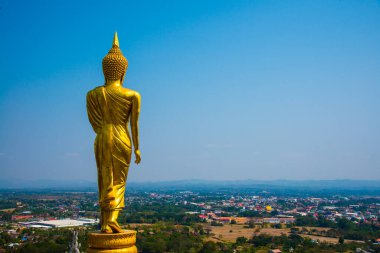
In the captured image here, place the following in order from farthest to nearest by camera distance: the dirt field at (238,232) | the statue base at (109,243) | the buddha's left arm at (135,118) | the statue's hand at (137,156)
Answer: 1. the dirt field at (238,232)
2. the statue's hand at (137,156)
3. the buddha's left arm at (135,118)
4. the statue base at (109,243)

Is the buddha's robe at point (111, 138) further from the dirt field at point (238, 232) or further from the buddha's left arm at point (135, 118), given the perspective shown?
the dirt field at point (238, 232)

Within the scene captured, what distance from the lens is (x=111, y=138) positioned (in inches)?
305

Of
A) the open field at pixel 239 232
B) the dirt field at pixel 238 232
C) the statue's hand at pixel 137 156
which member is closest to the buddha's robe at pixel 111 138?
the statue's hand at pixel 137 156

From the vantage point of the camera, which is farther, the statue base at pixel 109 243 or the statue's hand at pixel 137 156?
the statue's hand at pixel 137 156

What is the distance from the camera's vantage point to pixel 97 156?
7852 mm

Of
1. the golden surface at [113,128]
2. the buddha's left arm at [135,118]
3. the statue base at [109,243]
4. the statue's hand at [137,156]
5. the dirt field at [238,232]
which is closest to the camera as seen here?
the statue base at [109,243]

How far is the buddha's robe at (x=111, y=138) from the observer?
774cm

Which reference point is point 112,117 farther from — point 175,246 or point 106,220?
point 175,246

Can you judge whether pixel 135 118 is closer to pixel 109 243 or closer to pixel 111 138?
pixel 111 138

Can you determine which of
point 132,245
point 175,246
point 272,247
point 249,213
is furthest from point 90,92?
point 249,213

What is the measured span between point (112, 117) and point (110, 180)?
105cm

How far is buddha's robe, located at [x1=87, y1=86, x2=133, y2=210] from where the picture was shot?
7.74 meters

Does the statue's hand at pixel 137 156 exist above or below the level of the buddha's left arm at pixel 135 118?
below

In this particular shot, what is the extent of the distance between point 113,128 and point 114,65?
3.50 feet
